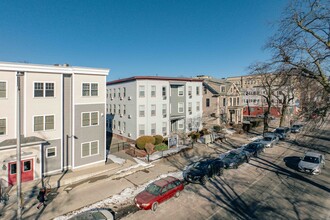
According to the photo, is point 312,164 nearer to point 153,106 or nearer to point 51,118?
point 153,106

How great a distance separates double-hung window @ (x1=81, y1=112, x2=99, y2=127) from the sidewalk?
14.8 ft

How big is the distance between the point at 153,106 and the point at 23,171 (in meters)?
17.8

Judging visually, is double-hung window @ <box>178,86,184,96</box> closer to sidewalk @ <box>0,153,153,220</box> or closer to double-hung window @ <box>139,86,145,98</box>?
double-hung window @ <box>139,86,145,98</box>

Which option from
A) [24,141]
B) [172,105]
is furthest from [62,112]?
[172,105]

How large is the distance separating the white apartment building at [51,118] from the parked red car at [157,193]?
9.08 meters

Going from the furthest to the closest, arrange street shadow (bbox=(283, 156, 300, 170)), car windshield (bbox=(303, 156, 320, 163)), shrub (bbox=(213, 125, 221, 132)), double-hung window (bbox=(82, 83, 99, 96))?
shrub (bbox=(213, 125, 221, 132)), street shadow (bbox=(283, 156, 300, 170)), double-hung window (bbox=(82, 83, 99, 96)), car windshield (bbox=(303, 156, 320, 163))

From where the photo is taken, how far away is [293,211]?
1245 cm

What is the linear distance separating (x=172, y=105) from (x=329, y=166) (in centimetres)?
2105

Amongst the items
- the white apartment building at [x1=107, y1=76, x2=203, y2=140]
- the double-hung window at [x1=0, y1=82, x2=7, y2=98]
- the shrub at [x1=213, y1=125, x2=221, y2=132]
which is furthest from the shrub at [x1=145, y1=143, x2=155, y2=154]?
the shrub at [x1=213, y1=125, x2=221, y2=132]

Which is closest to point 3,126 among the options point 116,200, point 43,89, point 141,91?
point 43,89

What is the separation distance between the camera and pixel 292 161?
22328 mm

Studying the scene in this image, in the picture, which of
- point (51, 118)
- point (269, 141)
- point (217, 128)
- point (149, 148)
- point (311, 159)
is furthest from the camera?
point (217, 128)

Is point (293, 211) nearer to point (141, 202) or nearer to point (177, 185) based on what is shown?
point (177, 185)

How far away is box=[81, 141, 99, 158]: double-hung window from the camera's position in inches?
770
